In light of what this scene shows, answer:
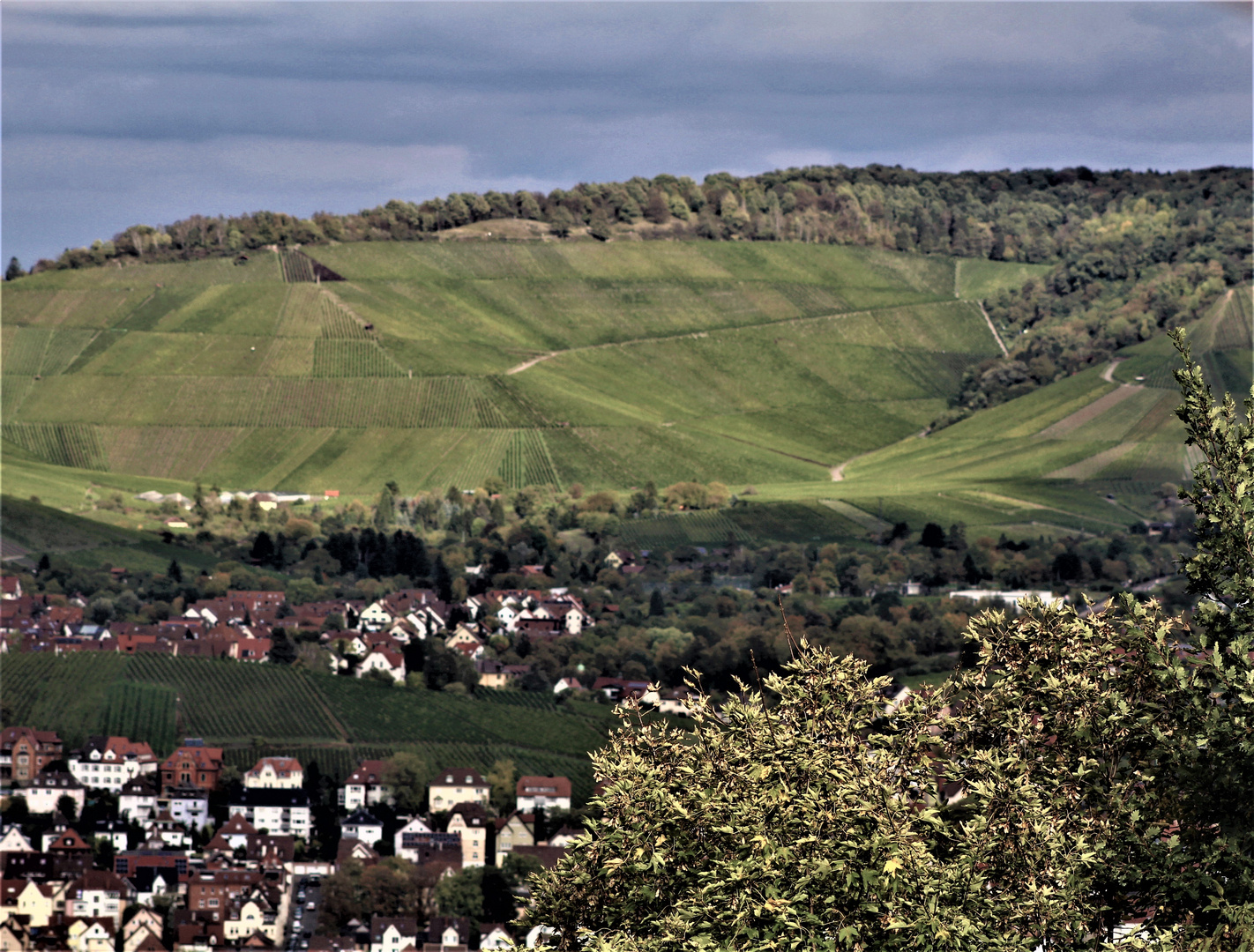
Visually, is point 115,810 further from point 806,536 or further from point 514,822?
point 806,536

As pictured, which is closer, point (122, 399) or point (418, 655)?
point (418, 655)

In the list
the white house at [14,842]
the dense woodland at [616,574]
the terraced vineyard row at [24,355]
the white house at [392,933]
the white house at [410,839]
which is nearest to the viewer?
the white house at [392,933]

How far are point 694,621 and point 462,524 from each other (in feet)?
129

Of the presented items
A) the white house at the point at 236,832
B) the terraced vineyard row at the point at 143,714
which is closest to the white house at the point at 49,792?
the terraced vineyard row at the point at 143,714

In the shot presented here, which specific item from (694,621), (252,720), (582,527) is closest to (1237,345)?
(582,527)

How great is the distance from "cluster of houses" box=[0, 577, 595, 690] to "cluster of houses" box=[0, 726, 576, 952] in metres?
22.3

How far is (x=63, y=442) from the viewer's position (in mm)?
179750

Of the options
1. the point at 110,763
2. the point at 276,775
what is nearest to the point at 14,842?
the point at 110,763

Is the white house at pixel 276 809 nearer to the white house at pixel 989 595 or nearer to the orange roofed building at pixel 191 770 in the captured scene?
the orange roofed building at pixel 191 770

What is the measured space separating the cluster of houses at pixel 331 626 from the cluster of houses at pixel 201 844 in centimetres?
2225

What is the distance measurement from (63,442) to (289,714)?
90.8 m

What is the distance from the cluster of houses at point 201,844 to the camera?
6888cm

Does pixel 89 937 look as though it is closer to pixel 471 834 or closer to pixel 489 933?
pixel 489 933

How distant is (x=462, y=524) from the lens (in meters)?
162
